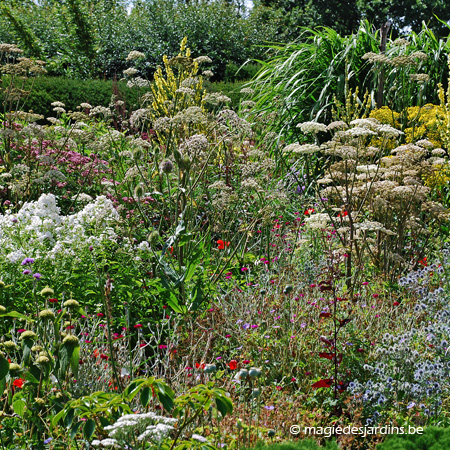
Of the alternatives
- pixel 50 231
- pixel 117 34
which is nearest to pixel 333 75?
pixel 50 231

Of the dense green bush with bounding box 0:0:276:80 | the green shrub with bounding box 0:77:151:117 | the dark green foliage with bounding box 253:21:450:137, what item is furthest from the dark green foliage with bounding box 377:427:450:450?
the dense green bush with bounding box 0:0:276:80

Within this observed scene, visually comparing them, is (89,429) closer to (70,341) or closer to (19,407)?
(70,341)

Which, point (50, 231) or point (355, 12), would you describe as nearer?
point (50, 231)

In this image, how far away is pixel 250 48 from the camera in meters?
23.1

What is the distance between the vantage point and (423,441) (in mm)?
1772

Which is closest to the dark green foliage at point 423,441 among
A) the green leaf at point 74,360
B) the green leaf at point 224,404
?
the green leaf at point 224,404

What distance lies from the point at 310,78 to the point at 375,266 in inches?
145

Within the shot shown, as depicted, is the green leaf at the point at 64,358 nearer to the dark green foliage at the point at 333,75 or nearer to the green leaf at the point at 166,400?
the green leaf at the point at 166,400

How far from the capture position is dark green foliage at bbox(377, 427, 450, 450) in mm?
1718

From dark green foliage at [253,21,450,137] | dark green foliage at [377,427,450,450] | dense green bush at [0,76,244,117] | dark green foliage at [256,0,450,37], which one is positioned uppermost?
dark green foliage at [256,0,450,37]

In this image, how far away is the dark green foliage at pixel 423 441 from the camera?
172 centimetres

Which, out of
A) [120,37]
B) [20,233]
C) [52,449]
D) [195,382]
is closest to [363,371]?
[195,382]

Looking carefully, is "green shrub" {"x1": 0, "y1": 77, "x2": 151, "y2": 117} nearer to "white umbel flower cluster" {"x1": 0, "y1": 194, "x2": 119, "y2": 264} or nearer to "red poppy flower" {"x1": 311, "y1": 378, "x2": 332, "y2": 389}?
"white umbel flower cluster" {"x1": 0, "y1": 194, "x2": 119, "y2": 264}

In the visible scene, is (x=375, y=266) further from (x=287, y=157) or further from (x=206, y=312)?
(x=287, y=157)
